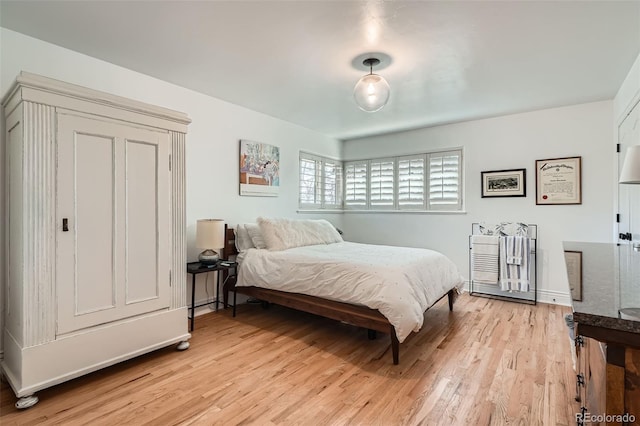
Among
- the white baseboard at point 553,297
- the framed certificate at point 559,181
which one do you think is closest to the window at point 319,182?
the framed certificate at point 559,181

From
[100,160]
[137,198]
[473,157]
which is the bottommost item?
[137,198]

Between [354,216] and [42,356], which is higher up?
[354,216]

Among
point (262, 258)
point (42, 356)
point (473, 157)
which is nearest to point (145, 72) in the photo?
point (262, 258)

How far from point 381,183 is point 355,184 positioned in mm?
530

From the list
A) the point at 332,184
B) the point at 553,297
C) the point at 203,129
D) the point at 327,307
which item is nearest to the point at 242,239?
the point at 203,129

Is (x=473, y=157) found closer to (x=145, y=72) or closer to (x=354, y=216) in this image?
(x=354, y=216)

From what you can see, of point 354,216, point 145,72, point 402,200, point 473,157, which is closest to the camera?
point 145,72

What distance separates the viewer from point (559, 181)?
3822 mm

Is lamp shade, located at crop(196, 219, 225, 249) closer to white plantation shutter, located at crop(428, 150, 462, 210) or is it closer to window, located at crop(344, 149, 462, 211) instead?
window, located at crop(344, 149, 462, 211)

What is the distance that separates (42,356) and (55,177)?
3.60ft

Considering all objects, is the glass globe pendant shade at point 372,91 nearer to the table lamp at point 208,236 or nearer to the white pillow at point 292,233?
the white pillow at point 292,233

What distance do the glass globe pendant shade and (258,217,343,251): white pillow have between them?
1.71 meters

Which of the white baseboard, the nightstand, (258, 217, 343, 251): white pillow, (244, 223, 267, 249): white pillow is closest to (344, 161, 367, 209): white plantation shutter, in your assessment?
(258, 217, 343, 251): white pillow

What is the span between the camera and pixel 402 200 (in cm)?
506
